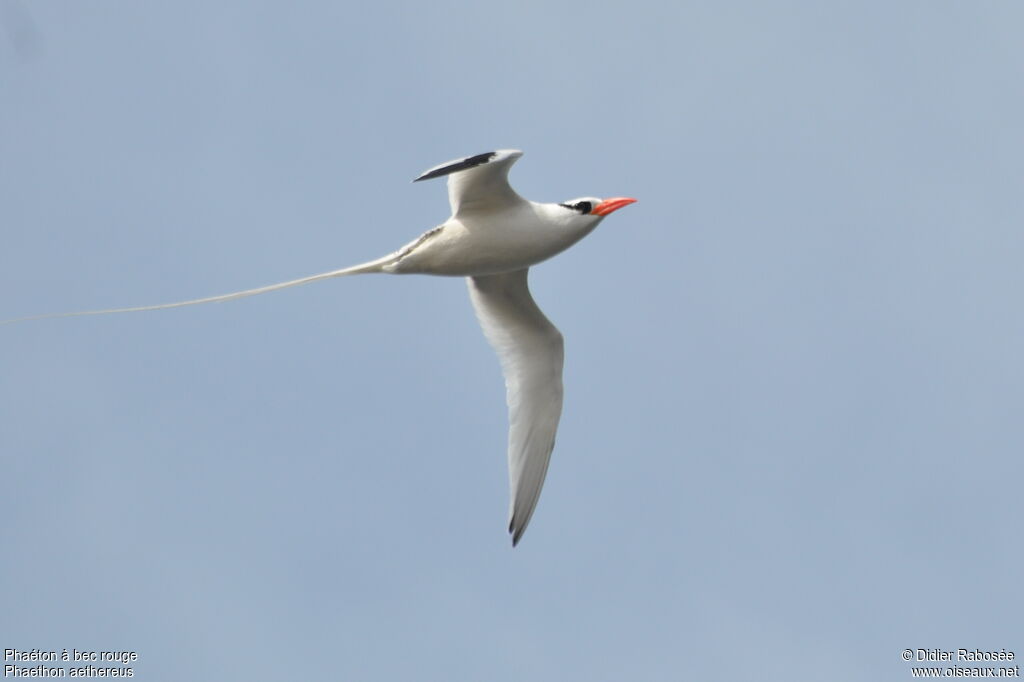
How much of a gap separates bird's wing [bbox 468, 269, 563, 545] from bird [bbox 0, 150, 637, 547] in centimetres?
1

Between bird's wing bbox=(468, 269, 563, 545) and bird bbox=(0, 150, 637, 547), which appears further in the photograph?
bird's wing bbox=(468, 269, 563, 545)

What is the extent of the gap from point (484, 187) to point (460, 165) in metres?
1.85

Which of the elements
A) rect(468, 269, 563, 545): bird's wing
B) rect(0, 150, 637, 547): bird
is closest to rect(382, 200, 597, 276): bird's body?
rect(0, 150, 637, 547): bird

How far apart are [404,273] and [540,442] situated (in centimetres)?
337

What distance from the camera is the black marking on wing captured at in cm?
1421

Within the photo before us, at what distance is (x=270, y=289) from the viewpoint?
50.9 feet

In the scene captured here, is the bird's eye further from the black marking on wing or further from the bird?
the black marking on wing

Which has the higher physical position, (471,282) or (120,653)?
(471,282)

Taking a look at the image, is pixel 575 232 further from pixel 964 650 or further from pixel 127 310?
pixel 964 650

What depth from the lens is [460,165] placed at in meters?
14.4

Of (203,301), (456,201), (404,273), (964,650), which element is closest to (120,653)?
(203,301)

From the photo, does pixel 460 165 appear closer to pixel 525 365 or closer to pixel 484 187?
pixel 484 187

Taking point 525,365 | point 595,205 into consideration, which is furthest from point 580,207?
point 525,365

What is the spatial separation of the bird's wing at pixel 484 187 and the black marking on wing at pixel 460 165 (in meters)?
0.19
